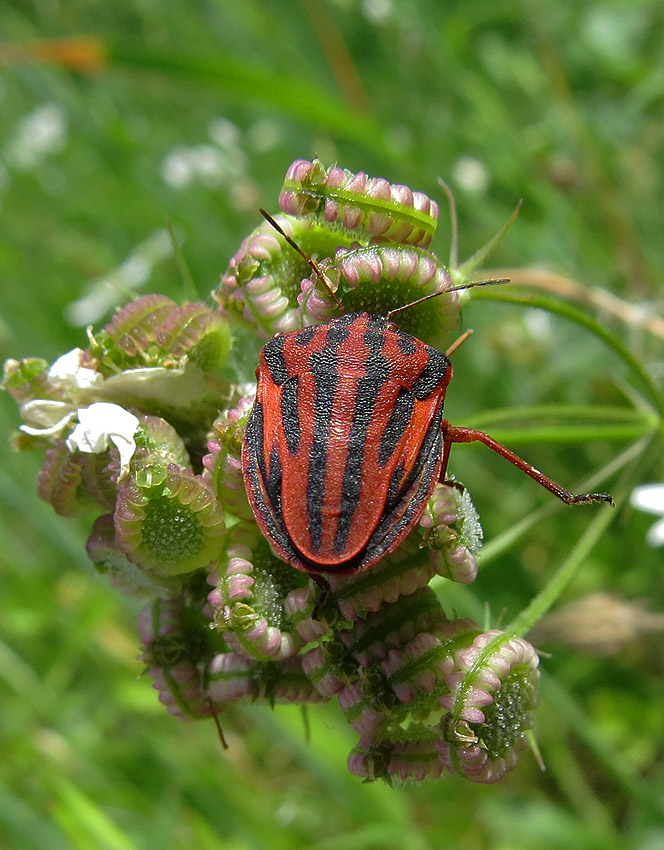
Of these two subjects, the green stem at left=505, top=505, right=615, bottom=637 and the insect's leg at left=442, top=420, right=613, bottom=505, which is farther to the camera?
the green stem at left=505, top=505, right=615, bottom=637

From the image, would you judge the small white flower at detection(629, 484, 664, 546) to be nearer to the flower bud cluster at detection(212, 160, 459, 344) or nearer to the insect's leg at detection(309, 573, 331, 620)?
the flower bud cluster at detection(212, 160, 459, 344)

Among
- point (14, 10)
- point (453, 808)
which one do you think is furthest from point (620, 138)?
point (14, 10)

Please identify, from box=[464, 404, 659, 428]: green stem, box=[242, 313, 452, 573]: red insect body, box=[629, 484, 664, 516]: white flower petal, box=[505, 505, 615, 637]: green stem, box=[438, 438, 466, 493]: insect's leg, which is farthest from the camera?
box=[629, 484, 664, 516]: white flower petal

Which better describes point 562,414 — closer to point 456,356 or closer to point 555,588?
point 555,588

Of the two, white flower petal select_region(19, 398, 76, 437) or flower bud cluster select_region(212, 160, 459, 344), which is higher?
flower bud cluster select_region(212, 160, 459, 344)

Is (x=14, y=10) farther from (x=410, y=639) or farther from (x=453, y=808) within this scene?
(x=410, y=639)

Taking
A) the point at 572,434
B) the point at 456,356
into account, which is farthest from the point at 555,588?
the point at 456,356

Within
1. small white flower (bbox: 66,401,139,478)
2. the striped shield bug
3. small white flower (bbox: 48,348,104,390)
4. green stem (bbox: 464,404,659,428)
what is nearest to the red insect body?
the striped shield bug
